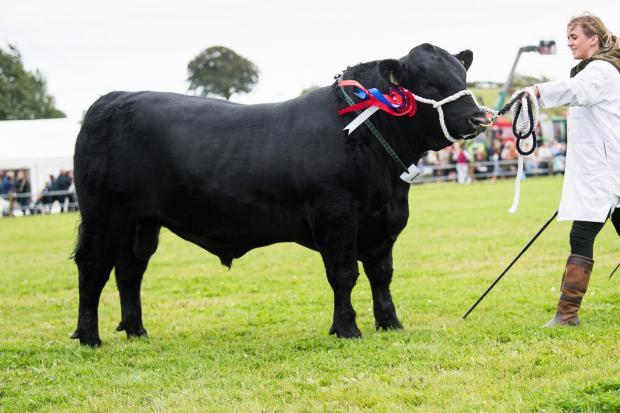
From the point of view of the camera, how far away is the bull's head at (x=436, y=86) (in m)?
6.06

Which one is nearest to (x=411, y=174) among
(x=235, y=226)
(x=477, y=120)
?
(x=477, y=120)

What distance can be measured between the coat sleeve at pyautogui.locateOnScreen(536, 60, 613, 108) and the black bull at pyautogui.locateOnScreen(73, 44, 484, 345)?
0.59m

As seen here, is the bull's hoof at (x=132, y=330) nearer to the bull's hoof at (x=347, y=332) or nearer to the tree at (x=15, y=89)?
the bull's hoof at (x=347, y=332)

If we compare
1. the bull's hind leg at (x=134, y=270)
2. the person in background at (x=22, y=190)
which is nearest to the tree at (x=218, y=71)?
the person in background at (x=22, y=190)

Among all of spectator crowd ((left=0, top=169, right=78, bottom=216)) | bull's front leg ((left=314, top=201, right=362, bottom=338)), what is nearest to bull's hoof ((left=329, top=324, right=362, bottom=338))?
bull's front leg ((left=314, top=201, right=362, bottom=338))

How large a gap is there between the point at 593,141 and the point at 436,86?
1.28 metres

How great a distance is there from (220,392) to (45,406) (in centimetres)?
109

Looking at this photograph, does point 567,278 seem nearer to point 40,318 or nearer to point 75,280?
point 40,318

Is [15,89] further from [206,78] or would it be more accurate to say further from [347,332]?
[347,332]

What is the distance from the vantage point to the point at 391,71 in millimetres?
6340

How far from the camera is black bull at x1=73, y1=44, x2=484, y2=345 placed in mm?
6234

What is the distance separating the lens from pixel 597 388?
4293 millimetres

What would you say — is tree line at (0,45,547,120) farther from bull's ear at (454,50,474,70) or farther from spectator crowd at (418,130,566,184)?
bull's ear at (454,50,474,70)

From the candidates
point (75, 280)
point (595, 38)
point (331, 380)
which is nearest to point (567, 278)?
point (595, 38)
